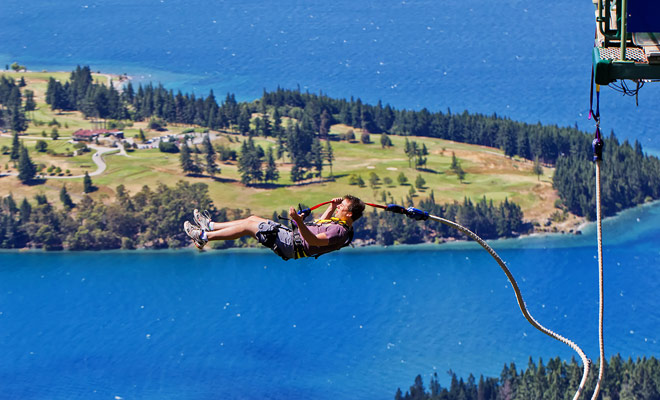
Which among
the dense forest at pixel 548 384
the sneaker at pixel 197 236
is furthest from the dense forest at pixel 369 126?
the sneaker at pixel 197 236

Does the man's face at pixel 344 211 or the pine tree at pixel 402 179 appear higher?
the man's face at pixel 344 211

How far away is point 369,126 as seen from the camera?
153875mm

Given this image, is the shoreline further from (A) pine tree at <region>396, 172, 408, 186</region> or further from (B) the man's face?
(B) the man's face

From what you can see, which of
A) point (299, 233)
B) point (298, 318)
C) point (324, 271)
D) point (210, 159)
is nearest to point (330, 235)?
point (299, 233)

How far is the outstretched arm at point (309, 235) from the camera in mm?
13167

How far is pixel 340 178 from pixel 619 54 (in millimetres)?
127274

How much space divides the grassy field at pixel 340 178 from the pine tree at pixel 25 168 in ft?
4.34

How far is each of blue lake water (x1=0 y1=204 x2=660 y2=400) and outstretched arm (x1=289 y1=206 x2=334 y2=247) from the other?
86969mm

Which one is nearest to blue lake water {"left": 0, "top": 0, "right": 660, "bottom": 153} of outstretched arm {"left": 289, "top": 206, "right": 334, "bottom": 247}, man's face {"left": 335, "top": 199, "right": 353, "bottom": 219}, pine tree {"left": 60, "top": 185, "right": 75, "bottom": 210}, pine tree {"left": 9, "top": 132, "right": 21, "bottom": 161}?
pine tree {"left": 9, "top": 132, "right": 21, "bottom": 161}

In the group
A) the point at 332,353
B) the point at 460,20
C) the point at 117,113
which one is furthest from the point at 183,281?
the point at 460,20

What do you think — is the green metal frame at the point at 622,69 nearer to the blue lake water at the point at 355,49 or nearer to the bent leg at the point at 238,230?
the bent leg at the point at 238,230

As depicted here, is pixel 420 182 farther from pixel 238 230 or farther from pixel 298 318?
pixel 238 230

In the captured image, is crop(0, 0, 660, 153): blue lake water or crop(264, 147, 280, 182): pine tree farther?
crop(0, 0, 660, 153): blue lake water

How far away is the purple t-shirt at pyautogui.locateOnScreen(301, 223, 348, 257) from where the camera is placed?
1472cm
